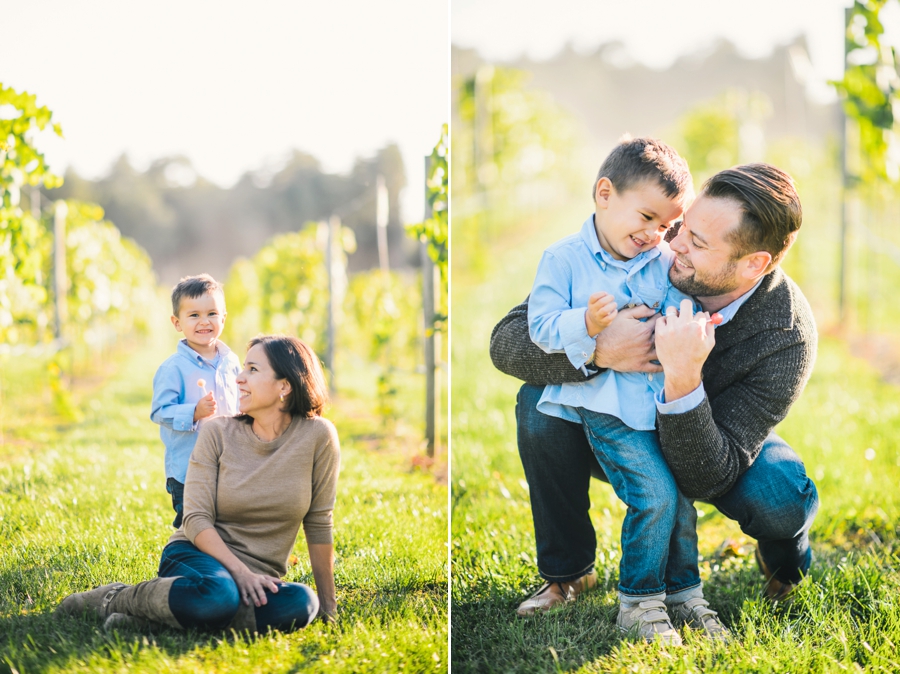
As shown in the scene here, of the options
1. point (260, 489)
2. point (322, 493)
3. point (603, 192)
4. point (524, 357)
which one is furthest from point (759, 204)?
point (260, 489)

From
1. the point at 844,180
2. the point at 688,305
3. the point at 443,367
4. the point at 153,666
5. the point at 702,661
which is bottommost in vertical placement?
the point at 702,661

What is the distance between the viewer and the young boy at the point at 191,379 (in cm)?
205

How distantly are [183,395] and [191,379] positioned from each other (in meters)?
0.05

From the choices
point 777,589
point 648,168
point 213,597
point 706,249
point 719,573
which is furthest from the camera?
point 719,573

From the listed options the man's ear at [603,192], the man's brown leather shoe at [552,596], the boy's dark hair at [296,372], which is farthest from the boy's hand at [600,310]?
the man's brown leather shoe at [552,596]

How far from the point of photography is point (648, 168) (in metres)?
1.96

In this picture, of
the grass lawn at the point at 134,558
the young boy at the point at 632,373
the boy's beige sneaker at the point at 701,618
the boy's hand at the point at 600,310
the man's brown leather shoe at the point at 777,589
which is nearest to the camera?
the grass lawn at the point at 134,558

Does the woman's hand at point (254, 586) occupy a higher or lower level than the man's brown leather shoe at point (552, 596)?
higher

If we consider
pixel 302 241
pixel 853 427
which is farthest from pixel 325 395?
pixel 302 241

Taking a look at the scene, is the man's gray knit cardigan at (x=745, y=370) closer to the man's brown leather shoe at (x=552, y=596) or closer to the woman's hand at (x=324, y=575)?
the man's brown leather shoe at (x=552, y=596)

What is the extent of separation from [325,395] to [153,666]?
791 mm

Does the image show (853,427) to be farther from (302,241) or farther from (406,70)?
(302,241)

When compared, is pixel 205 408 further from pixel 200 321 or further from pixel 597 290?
pixel 597 290

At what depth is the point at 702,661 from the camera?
2.00 metres
